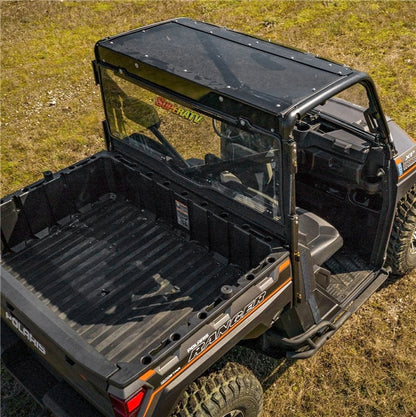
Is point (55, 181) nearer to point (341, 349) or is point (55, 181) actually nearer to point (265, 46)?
point (265, 46)

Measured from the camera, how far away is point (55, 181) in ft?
14.7

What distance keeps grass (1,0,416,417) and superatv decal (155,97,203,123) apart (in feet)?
7.54

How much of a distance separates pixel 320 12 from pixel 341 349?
9267 millimetres

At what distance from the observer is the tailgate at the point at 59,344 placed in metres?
2.96

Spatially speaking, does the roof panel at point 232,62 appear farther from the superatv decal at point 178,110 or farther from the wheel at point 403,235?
the wheel at point 403,235

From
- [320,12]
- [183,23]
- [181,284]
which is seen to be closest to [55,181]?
[181,284]

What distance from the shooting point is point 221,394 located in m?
3.53

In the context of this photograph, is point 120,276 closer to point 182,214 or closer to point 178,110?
point 182,214

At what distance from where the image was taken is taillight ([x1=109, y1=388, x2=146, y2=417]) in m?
2.85

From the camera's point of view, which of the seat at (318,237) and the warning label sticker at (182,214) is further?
the warning label sticker at (182,214)

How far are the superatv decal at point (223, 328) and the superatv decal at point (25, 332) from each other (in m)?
1.04

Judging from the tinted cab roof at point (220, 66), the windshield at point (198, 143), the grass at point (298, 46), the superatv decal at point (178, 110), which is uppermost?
the tinted cab roof at point (220, 66)

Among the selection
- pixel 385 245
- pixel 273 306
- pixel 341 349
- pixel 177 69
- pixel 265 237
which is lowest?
pixel 341 349

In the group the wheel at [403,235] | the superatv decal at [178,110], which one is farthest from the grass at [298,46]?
the superatv decal at [178,110]
